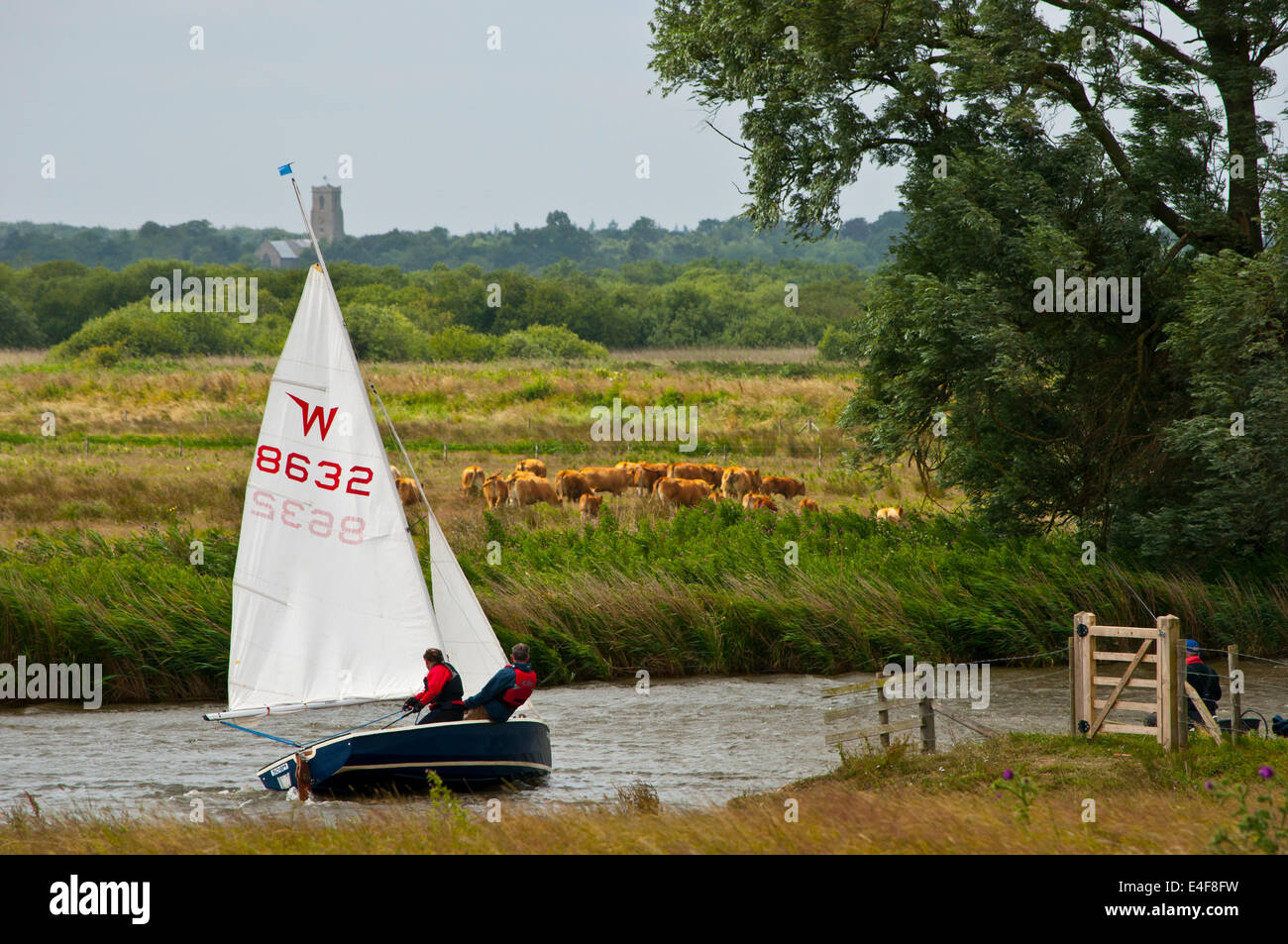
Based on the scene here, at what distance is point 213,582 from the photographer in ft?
78.8

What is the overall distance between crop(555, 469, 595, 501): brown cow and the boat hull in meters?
21.1

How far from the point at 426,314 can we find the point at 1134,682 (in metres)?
104

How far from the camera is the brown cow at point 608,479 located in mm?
38438

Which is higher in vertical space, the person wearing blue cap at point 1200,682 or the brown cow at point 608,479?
the brown cow at point 608,479

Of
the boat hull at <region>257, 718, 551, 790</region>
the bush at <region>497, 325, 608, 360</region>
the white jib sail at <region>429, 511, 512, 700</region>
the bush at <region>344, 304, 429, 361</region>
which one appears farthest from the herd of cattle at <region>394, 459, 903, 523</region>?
the bush at <region>497, 325, 608, 360</region>

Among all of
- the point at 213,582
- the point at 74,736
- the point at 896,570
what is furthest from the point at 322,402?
the point at 896,570

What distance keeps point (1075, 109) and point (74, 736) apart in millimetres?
21231

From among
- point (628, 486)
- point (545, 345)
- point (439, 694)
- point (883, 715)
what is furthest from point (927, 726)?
point (545, 345)

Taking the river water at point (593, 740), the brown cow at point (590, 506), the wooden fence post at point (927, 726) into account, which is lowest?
the river water at point (593, 740)

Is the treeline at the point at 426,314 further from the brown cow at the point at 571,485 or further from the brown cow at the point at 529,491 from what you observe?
the brown cow at the point at 529,491

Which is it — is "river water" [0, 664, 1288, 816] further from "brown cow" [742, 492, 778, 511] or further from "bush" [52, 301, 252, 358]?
"bush" [52, 301, 252, 358]

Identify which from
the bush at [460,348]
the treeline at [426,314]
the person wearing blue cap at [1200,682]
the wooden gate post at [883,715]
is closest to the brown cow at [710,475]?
the wooden gate post at [883,715]

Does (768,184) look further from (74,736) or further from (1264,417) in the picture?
(74,736)

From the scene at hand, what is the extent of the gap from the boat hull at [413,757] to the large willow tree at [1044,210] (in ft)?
42.7
